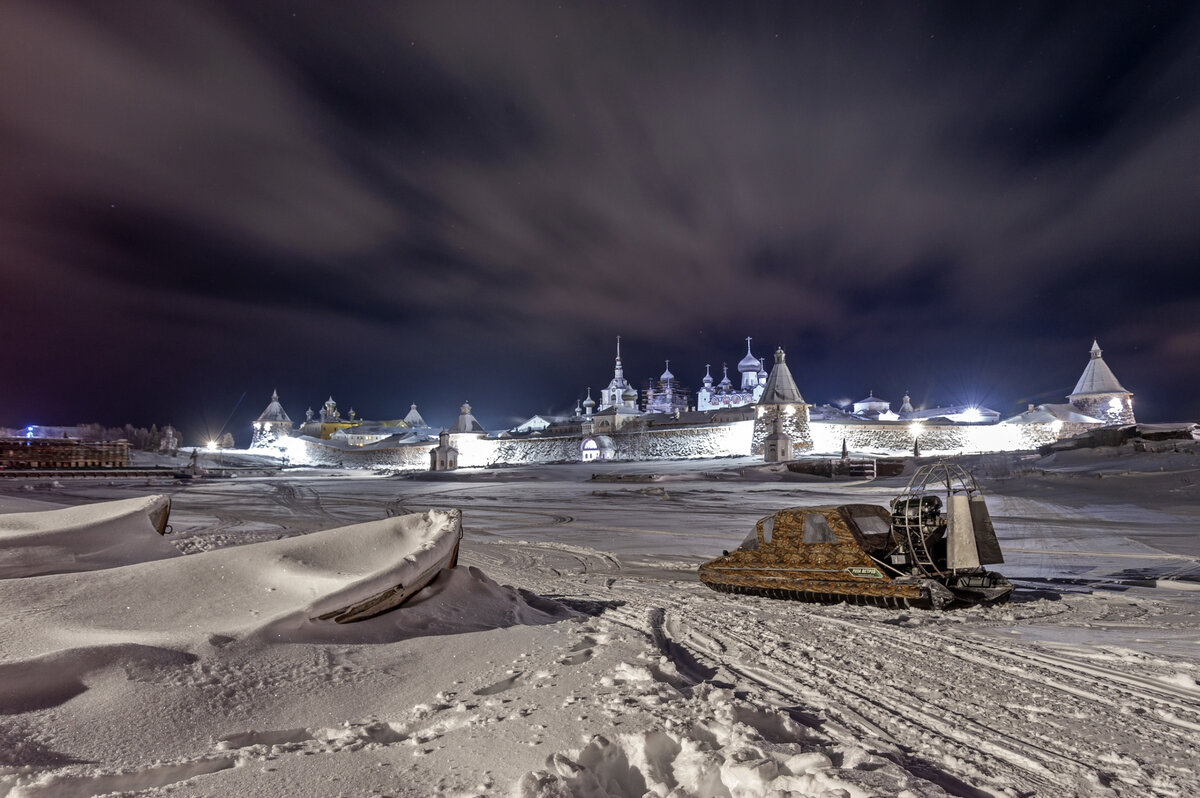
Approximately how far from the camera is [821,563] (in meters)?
7.41

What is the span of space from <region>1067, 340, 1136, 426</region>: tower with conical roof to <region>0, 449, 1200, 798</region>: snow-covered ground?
168 ft

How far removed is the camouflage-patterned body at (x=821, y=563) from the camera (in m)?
Result: 6.97

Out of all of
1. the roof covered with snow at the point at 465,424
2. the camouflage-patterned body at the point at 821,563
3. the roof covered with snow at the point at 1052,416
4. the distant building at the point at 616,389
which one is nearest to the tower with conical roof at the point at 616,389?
the distant building at the point at 616,389

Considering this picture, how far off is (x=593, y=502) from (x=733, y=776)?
20473 mm

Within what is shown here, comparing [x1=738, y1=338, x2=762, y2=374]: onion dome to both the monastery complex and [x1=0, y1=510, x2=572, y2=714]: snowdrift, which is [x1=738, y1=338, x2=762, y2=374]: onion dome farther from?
[x1=0, y1=510, x2=572, y2=714]: snowdrift

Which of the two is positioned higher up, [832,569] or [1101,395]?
[1101,395]

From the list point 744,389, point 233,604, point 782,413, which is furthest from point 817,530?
point 744,389

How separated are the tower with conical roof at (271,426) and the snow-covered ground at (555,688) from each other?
82368mm

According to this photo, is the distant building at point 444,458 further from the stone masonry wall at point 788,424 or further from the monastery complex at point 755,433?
the stone masonry wall at point 788,424

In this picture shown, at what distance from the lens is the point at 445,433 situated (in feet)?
189

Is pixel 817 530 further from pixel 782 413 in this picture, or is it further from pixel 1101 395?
pixel 1101 395

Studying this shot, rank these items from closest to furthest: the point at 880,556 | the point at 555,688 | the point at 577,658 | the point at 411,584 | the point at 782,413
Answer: the point at 555,688 < the point at 577,658 < the point at 411,584 < the point at 880,556 < the point at 782,413

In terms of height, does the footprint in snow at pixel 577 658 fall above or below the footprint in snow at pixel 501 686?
below

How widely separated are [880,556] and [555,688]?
5.37 metres
